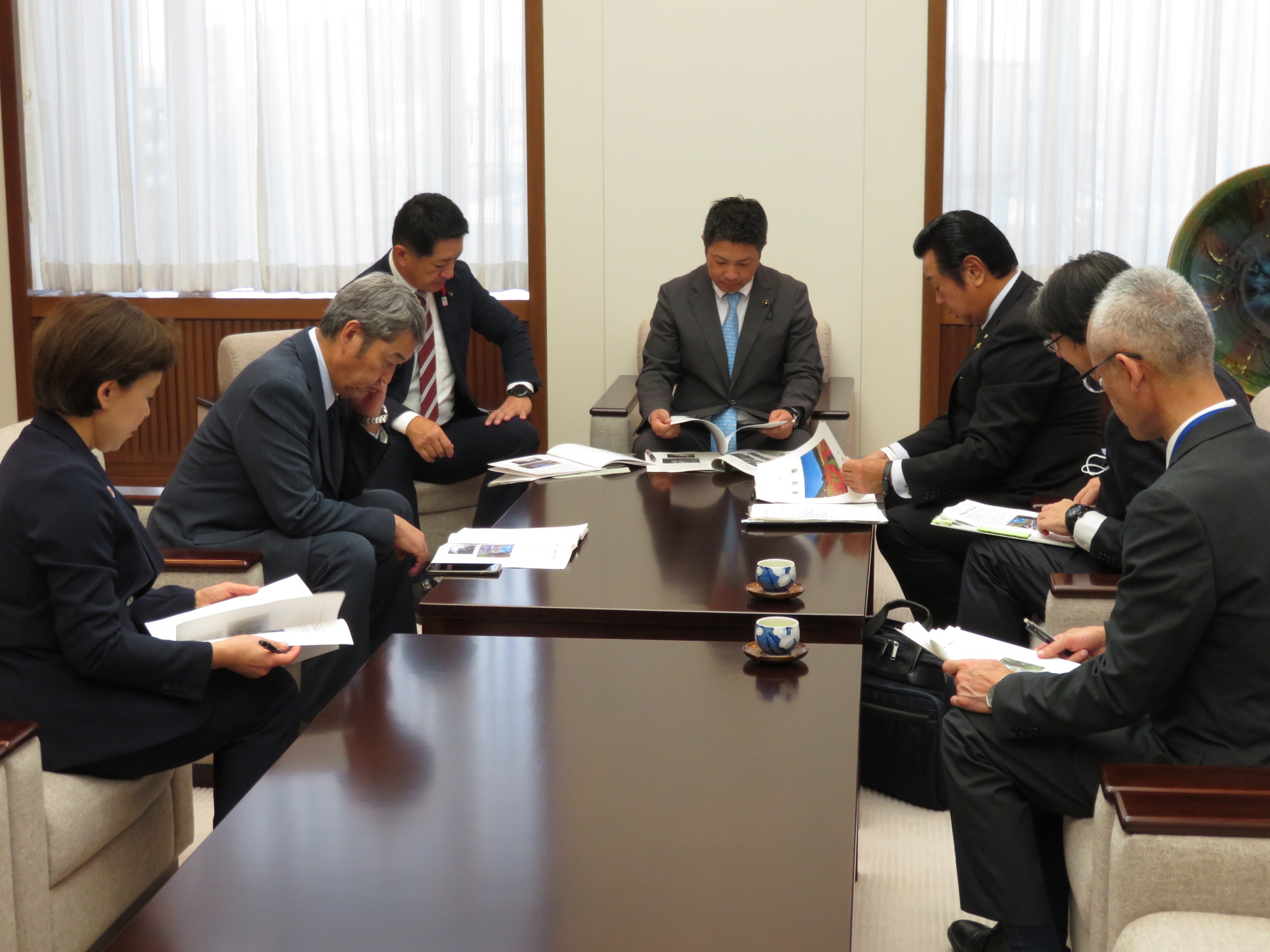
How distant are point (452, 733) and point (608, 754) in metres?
0.25

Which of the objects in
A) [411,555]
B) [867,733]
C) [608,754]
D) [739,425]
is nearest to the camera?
[608,754]

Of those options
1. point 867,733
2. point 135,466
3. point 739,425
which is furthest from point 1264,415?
point 135,466

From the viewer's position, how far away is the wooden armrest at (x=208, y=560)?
2.87 metres

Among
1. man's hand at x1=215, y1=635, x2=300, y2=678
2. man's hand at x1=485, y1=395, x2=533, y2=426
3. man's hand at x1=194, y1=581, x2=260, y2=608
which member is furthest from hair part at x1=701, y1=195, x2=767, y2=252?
man's hand at x1=215, y1=635, x2=300, y2=678

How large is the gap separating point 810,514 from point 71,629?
1.74m

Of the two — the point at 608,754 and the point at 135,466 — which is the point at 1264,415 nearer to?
the point at 608,754

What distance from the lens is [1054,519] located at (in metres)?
3.04

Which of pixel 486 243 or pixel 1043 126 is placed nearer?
pixel 1043 126

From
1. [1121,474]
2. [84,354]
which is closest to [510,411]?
[1121,474]

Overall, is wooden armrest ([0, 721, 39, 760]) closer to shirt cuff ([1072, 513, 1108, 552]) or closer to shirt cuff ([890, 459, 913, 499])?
shirt cuff ([1072, 513, 1108, 552])

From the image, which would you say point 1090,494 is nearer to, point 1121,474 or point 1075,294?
point 1121,474

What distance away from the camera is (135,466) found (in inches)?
225

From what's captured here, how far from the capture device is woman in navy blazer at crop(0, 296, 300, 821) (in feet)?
6.89

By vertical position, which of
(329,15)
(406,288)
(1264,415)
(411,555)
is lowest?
(411,555)
